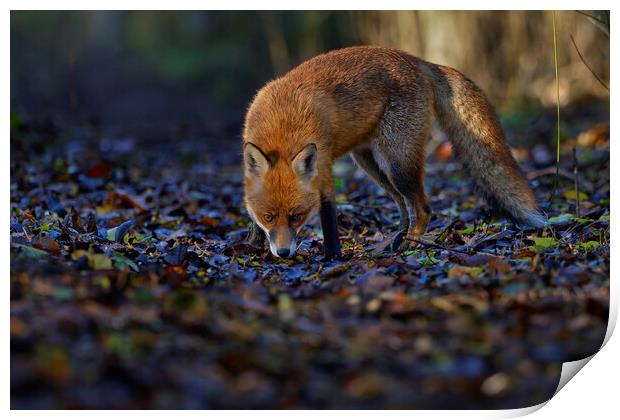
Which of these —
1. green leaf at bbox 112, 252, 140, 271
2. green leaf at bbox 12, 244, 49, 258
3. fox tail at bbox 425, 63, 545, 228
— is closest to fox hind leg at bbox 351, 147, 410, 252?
fox tail at bbox 425, 63, 545, 228

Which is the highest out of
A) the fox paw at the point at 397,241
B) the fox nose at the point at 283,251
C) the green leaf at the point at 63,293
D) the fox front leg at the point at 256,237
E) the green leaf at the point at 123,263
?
the green leaf at the point at 63,293

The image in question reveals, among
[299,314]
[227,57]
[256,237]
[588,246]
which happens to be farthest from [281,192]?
[227,57]

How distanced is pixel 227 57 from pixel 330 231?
12.1m

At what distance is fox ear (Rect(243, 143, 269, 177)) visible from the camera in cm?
438

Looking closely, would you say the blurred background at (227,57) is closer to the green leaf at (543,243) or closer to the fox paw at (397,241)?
the fox paw at (397,241)

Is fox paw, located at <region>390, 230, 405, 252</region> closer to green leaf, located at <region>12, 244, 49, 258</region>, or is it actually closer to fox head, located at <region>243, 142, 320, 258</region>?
fox head, located at <region>243, 142, 320, 258</region>

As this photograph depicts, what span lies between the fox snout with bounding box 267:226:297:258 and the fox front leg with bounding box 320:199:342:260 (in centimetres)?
29

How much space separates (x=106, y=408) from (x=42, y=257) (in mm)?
1400

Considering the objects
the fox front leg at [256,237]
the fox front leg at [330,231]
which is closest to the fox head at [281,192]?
the fox front leg at [330,231]

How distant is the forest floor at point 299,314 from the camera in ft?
8.18

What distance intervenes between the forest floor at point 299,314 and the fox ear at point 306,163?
0.58 metres

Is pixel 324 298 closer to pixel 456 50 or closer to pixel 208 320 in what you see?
pixel 208 320

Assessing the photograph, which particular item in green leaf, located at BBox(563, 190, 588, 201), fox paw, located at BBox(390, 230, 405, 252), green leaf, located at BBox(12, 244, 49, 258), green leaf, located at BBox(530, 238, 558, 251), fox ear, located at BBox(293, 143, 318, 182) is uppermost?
fox ear, located at BBox(293, 143, 318, 182)
